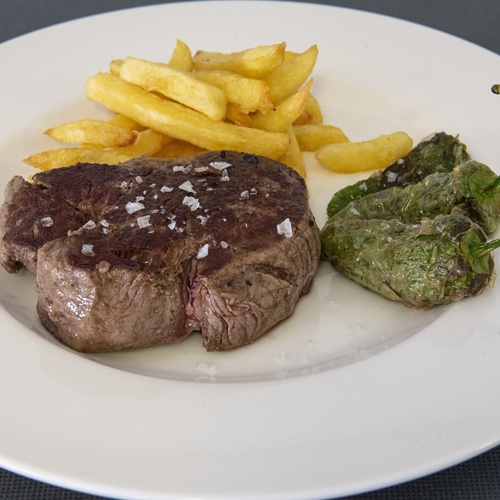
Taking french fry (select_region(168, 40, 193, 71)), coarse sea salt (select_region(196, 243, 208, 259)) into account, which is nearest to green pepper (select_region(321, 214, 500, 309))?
coarse sea salt (select_region(196, 243, 208, 259))

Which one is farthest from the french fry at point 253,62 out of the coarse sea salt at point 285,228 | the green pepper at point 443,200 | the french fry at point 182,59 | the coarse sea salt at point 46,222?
the coarse sea salt at point 46,222

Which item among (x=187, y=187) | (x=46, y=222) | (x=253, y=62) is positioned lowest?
(x=187, y=187)

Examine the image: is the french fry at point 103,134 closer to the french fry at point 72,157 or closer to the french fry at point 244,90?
the french fry at point 72,157

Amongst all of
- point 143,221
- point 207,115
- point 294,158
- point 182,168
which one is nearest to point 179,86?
point 207,115

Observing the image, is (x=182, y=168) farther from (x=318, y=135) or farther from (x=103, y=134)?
(x=318, y=135)

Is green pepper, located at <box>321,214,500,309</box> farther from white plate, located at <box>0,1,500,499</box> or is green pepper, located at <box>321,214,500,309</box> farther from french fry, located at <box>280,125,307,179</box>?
french fry, located at <box>280,125,307,179</box>

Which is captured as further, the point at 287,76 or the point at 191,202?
the point at 287,76
